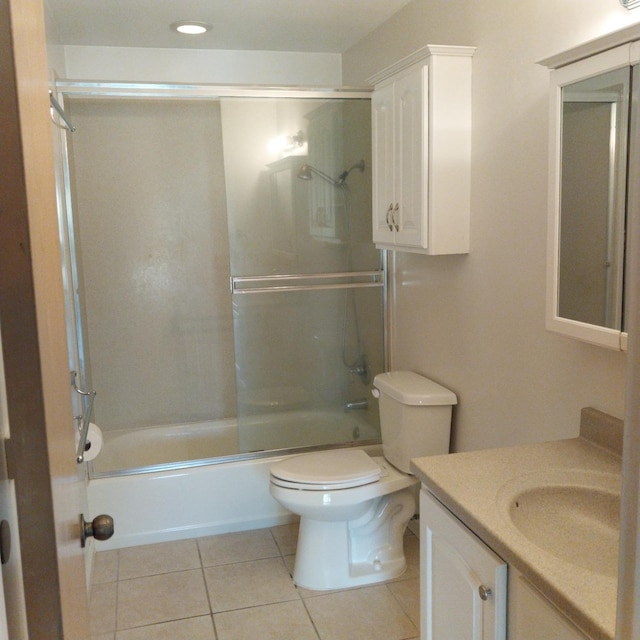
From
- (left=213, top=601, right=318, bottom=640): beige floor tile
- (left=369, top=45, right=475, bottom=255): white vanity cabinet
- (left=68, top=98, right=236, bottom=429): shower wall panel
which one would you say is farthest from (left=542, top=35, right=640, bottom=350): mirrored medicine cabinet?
(left=68, top=98, right=236, bottom=429): shower wall panel

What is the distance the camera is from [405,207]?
8.96ft

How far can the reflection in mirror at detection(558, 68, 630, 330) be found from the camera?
166 cm

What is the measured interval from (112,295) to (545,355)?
260 cm

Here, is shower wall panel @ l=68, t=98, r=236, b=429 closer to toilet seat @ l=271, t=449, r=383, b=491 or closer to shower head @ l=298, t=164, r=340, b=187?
shower head @ l=298, t=164, r=340, b=187

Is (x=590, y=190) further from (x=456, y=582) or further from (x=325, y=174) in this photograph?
(x=325, y=174)

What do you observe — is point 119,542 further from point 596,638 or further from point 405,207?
point 596,638

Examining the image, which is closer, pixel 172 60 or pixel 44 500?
pixel 44 500

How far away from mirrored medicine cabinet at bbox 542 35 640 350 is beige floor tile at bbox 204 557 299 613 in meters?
1.63

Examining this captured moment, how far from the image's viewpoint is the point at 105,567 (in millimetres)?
3045

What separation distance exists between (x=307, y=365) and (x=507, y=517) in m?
2.13

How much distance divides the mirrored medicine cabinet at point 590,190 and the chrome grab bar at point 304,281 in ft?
5.45

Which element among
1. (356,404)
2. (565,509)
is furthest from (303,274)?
(565,509)

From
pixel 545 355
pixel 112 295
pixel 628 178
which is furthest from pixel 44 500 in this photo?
pixel 112 295

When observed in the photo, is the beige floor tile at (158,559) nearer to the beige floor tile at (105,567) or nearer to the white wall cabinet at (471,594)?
the beige floor tile at (105,567)
